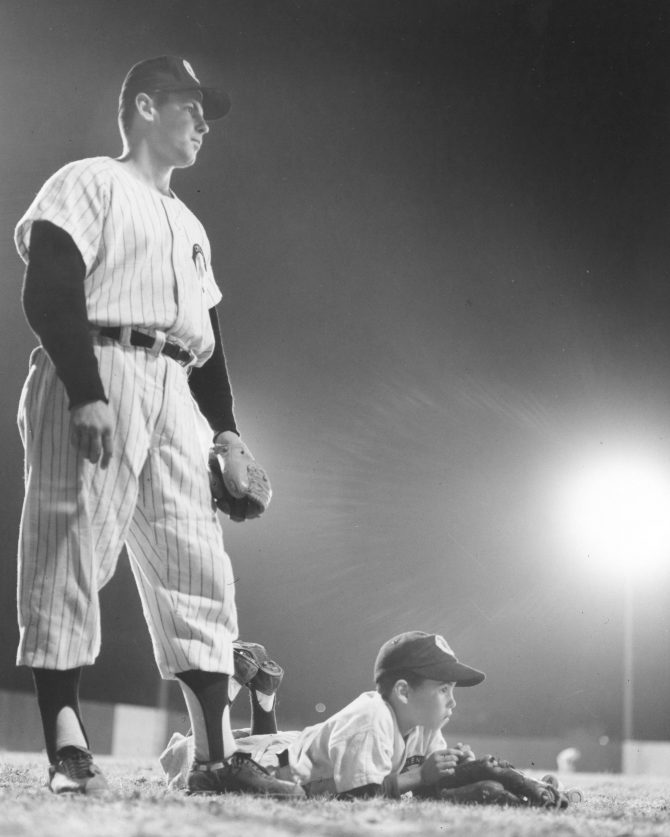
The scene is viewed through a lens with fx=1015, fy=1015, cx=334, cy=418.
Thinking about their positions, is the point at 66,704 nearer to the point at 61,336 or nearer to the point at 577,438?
the point at 61,336

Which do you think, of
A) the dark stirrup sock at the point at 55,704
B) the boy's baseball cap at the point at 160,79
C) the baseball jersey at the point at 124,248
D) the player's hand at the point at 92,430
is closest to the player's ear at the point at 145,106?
the boy's baseball cap at the point at 160,79

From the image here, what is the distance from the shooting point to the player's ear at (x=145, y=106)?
1.90 metres

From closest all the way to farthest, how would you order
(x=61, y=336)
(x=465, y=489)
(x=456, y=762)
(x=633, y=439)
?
(x=61, y=336), (x=456, y=762), (x=633, y=439), (x=465, y=489)

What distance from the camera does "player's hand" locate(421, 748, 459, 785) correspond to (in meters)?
1.80

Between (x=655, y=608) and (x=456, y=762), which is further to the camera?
(x=655, y=608)

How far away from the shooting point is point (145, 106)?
1.90 m

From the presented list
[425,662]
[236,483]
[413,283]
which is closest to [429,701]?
[425,662]

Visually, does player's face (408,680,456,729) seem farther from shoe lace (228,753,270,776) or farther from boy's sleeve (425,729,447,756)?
shoe lace (228,753,270,776)

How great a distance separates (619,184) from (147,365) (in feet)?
9.12

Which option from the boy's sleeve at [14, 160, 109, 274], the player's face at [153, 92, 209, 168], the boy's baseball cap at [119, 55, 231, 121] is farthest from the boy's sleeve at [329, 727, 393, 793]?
the boy's baseball cap at [119, 55, 231, 121]

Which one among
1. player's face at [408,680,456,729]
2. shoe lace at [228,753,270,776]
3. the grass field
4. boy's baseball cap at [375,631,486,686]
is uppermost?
boy's baseball cap at [375,631,486,686]

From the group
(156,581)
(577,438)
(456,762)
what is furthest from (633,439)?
(156,581)

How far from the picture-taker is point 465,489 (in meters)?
5.00

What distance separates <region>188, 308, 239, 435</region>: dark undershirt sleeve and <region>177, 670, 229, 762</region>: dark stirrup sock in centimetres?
49
